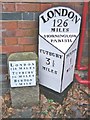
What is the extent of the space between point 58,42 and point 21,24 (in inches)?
14.6

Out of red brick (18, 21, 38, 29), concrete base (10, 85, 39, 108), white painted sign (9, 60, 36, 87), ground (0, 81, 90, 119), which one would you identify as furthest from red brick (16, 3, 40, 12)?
ground (0, 81, 90, 119)

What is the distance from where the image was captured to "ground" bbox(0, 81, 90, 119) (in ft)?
8.33

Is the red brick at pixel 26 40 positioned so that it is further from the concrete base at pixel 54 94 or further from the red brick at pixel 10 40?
the concrete base at pixel 54 94

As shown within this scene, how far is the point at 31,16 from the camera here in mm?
2441

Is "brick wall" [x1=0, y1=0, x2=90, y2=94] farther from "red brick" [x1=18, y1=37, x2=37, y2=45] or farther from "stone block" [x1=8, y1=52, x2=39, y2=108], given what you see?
"stone block" [x1=8, y1=52, x2=39, y2=108]

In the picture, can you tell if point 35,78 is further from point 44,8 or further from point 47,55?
point 44,8

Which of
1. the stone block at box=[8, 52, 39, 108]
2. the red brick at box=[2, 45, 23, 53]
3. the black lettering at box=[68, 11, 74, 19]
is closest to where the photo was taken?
the black lettering at box=[68, 11, 74, 19]

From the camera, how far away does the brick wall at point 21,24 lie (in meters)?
2.39

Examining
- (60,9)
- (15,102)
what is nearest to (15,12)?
(60,9)

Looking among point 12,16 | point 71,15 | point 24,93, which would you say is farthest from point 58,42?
point 24,93

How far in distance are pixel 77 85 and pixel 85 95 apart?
0.14 metres

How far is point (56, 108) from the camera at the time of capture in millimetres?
2602

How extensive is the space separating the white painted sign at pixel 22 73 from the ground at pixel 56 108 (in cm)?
25

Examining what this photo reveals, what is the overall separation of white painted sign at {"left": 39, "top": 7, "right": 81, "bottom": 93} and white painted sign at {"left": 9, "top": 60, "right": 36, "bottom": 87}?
13 centimetres
